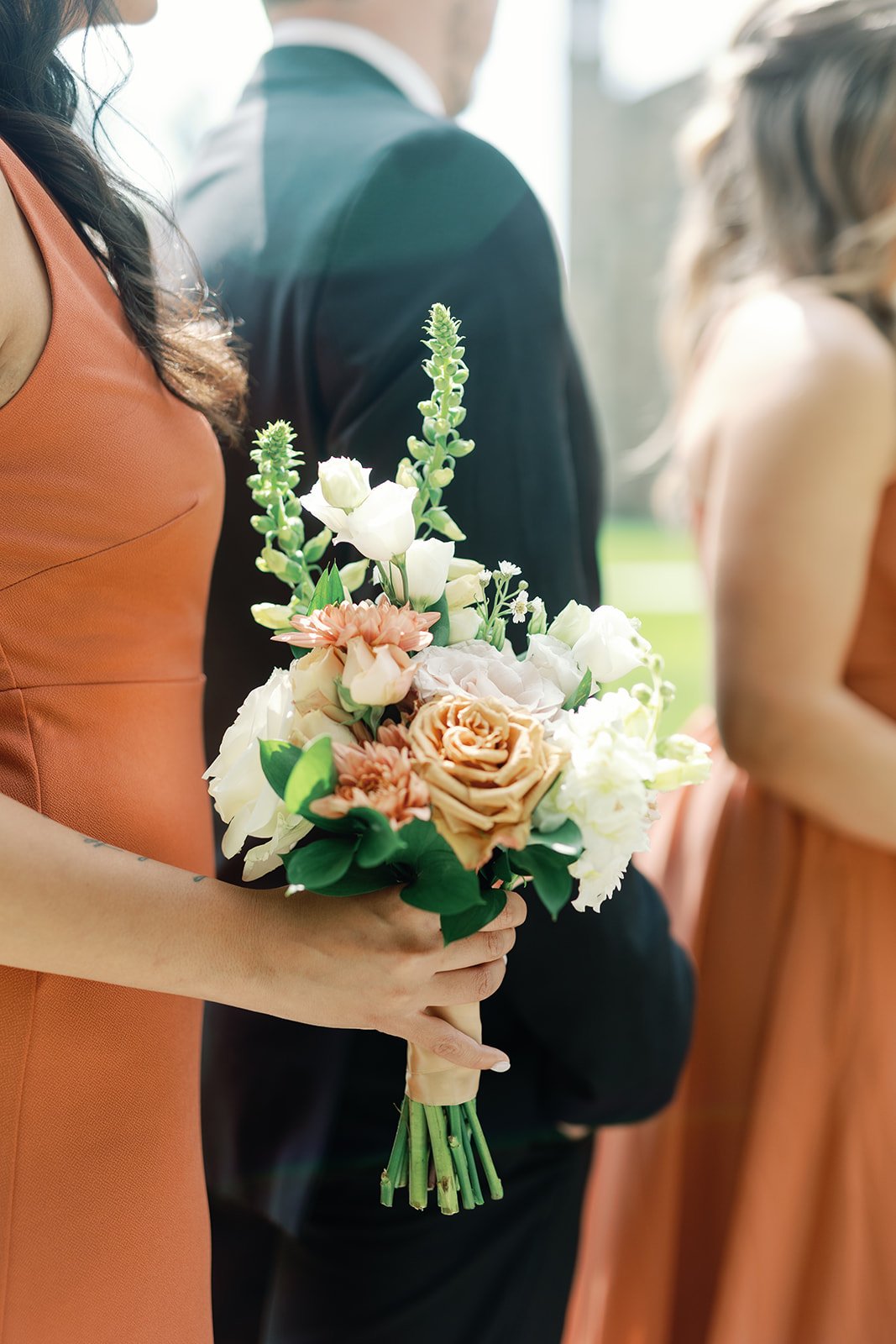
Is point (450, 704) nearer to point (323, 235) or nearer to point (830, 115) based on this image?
point (323, 235)

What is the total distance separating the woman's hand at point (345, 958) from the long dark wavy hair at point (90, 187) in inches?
23.6

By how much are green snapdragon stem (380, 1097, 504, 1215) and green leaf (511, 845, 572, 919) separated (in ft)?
1.19

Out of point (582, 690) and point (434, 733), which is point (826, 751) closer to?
point (582, 690)

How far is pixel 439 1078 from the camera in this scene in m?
1.18

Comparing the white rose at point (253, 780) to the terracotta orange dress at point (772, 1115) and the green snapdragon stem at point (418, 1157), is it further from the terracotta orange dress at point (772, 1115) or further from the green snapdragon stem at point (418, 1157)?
the terracotta orange dress at point (772, 1115)

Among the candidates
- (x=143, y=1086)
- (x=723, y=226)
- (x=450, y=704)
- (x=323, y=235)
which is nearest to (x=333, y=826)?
(x=450, y=704)

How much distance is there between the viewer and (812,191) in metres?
2.16

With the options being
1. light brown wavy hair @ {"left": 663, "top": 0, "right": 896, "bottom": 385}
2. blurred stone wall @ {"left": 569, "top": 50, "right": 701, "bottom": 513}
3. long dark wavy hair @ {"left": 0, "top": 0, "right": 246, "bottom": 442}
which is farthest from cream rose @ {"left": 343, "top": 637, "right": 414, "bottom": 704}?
blurred stone wall @ {"left": 569, "top": 50, "right": 701, "bottom": 513}

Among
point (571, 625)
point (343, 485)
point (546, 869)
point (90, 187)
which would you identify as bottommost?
point (546, 869)

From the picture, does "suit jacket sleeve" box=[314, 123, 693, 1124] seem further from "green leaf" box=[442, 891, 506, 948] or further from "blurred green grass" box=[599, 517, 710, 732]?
"blurred green grass" box=[599, 517, 710, 732]

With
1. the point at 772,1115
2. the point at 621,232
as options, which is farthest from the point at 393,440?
the point at 621,232

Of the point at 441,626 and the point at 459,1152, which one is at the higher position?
the point at 441,626

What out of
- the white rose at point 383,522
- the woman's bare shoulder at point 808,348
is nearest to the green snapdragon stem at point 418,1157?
the white rose at point 383,522

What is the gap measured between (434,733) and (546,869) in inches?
5.9
